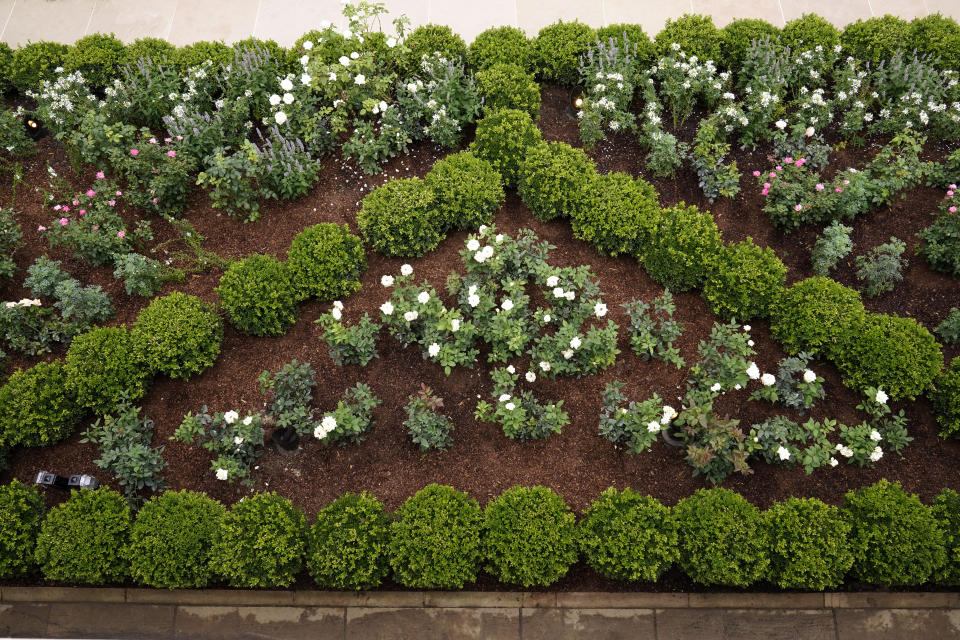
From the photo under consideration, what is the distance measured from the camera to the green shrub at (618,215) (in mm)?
7809

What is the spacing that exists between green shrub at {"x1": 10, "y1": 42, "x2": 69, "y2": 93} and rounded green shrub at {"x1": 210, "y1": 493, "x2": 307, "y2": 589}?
691 centimetres

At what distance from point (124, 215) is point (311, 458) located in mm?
4047

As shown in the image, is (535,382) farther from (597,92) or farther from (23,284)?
(23,284)

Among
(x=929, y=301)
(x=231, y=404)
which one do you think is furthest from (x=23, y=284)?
(x=929, y=301)

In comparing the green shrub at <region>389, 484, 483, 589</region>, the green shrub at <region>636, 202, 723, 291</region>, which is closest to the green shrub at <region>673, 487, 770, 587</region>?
the green shrub at <region>389, 484, 483, 589</region>

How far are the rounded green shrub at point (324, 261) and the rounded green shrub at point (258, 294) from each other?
5.3 inches

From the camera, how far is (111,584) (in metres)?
6.67

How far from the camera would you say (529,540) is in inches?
241

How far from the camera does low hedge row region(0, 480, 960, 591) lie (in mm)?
6031

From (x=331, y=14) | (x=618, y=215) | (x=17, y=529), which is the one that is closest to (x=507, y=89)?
(x=618, y=215)

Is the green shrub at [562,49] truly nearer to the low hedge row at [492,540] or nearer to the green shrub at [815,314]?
the green shrub at [815,314]

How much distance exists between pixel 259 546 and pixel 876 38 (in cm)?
927

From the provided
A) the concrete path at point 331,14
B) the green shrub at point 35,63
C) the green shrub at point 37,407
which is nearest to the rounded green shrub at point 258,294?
the green shrub at point 37,407

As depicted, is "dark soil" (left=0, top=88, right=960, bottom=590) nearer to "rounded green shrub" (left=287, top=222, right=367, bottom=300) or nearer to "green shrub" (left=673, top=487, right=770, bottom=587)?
"rounded green shrub" (left=287, top=222, right=367, bottom=300)
